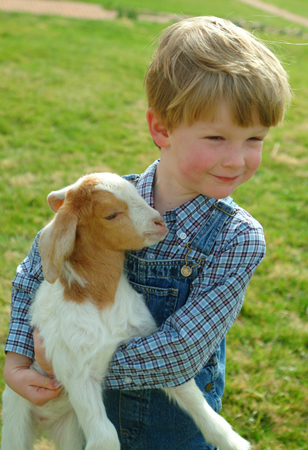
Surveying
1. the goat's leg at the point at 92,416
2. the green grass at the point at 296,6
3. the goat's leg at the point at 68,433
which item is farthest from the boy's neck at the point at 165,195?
the green grass at the point at 296,6

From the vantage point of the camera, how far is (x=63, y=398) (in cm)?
222

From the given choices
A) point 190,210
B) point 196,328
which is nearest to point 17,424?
point 196,328

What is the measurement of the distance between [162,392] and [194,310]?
22.0 inches

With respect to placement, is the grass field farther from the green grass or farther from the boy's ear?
the green grass

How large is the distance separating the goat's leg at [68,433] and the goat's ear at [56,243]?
875 millimetres

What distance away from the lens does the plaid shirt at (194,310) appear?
201 cm

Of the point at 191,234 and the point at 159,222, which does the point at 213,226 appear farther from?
the point at 159,222

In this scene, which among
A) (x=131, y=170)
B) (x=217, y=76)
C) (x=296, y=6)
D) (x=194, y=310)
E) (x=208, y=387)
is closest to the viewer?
(x=217, y=76)

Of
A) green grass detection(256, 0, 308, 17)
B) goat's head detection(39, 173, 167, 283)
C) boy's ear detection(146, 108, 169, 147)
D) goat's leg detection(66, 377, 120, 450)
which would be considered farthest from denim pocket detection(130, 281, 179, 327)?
green grass detection(256, 0, 308, 17)

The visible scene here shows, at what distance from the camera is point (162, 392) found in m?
2.26

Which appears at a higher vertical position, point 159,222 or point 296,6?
point 296,6

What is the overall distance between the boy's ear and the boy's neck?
0.59ft

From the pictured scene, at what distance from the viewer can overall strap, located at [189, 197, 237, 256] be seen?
2.15 m

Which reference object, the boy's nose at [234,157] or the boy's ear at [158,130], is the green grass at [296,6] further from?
the boy's nose at [234,157]
